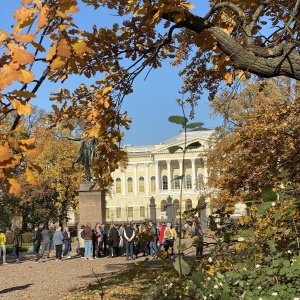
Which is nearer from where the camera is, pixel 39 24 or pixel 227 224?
pixel 39 24

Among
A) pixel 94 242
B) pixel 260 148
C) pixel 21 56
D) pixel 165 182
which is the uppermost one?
pixel 165 182

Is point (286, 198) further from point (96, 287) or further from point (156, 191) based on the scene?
point (156, 191)

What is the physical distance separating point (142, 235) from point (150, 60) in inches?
86.2

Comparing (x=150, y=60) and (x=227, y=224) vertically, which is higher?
(x=150, y=60)

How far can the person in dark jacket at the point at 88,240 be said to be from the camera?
65.1 ft

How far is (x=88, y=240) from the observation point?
803 inches

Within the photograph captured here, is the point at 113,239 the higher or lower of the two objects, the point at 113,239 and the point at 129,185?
the lower

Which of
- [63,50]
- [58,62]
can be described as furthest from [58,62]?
[63,50]

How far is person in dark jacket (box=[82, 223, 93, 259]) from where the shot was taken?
19844 mm

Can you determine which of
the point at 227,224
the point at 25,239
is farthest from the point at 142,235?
the point at 25,239

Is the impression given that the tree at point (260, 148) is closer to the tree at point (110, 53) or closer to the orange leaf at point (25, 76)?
the tree at point (110, 53)

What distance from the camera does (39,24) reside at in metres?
2.92

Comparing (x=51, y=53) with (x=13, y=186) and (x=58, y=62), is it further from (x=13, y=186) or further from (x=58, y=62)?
(x=13, y=186)

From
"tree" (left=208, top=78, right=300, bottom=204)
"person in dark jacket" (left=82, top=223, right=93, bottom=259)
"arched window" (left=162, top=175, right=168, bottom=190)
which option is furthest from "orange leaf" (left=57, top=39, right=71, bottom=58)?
"arched window" (left=162, top=175, right=168, bottom=190)
